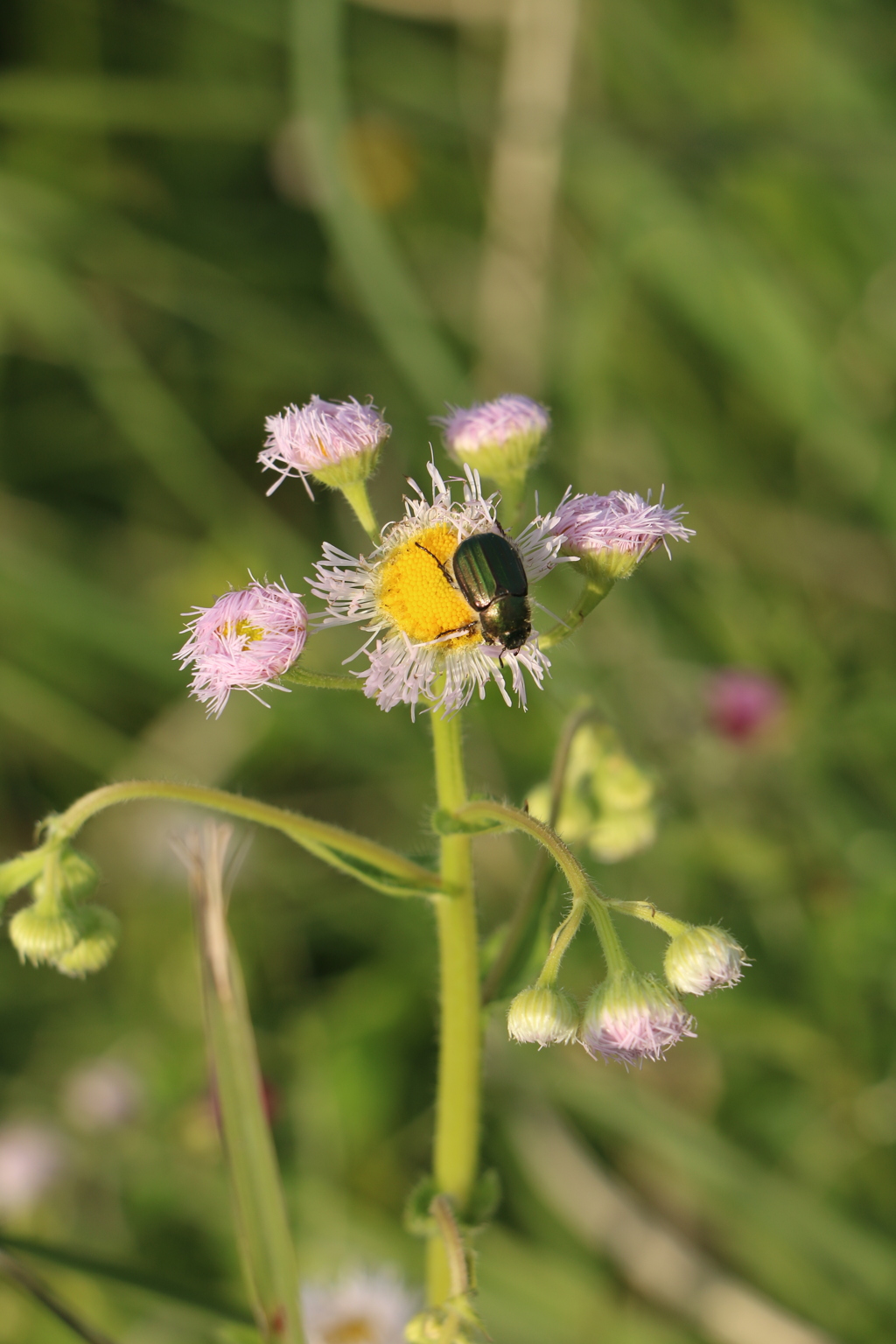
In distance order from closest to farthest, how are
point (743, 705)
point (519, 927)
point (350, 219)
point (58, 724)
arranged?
point (519, 927), point (743, 705), point (350, 219), point (58, 724)

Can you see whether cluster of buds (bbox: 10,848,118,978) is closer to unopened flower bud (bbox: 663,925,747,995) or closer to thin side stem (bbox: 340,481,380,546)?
thin side stem (bbox: 340,481,380,546)

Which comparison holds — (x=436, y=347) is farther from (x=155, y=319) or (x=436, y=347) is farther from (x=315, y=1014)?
(x=315, y=1014)

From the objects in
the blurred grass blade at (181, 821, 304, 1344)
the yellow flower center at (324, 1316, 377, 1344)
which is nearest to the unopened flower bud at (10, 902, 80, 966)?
the blurred grass blade at (181, 821, 304, 1344)

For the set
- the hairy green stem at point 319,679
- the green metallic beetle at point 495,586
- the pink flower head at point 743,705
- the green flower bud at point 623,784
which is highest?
the pink flower head at point 743,705

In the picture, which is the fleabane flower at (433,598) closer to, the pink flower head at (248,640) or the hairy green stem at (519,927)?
the pink flower head at (248,640)

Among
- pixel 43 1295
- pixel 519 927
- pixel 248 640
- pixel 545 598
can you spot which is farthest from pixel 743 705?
pixel 43 1295

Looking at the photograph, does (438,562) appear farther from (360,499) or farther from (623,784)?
(623,784)

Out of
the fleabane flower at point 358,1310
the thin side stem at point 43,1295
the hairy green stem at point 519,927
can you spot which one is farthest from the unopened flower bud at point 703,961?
the fleabane flower at point 358,1310
